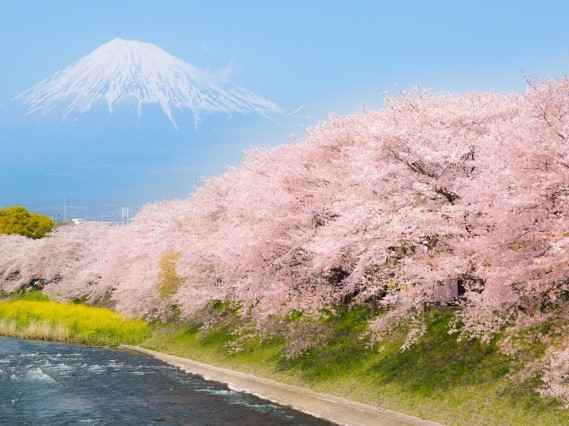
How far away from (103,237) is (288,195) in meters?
51.5

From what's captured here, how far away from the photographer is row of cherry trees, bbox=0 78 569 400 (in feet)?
75.9

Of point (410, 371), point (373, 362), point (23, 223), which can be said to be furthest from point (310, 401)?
point (23, 223)

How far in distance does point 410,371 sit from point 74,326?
34682 mm

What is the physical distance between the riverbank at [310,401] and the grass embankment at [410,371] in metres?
0.49

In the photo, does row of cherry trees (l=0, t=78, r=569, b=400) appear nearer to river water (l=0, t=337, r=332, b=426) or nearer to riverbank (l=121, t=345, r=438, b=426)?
riverbank (l=121, t=345, r=438, b=426)

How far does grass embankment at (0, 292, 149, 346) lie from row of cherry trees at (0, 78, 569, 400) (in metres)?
4.46

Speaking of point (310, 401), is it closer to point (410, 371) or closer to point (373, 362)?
point (373, 362)

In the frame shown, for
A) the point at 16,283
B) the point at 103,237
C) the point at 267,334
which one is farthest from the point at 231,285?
the point at 16,283

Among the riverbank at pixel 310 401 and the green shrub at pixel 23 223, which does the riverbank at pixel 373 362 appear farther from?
the green shrub at pixel 23 223

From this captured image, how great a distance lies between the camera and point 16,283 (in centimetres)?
8962

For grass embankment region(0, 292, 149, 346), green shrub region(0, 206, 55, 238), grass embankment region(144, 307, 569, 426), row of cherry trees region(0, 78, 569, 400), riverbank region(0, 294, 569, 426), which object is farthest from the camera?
green shrub region(0, 206, 55, 238)

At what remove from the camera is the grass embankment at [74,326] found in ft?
180

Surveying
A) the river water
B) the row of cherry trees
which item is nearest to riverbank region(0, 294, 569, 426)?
the row of cherry trees

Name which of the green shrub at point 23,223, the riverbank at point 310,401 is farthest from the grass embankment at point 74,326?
the green shrub at point 23,223
